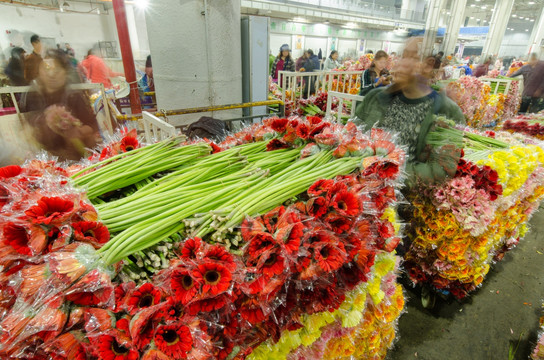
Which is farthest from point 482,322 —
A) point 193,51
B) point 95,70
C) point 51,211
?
point 95,70

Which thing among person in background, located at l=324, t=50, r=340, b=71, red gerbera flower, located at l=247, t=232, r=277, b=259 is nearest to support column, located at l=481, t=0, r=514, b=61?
person in background, located at l=324, t=50, r=340, b=71

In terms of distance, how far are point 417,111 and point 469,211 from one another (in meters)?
0.76

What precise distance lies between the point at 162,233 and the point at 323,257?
514 mm

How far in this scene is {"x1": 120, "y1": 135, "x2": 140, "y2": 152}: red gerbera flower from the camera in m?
1.37

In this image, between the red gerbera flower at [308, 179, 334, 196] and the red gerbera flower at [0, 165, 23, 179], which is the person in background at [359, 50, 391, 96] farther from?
the red gerbera flower at [0, 165, 23, 179]

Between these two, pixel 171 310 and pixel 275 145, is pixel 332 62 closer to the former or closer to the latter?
pixel 275 145

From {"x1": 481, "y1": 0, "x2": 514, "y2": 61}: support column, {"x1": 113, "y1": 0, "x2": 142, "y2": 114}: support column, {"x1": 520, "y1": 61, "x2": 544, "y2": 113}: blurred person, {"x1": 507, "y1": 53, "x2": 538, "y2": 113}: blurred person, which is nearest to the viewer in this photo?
{"x1": 113, "y1": 0, "x2": 142, "y2": 114}: support column

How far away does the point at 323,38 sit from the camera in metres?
21.0

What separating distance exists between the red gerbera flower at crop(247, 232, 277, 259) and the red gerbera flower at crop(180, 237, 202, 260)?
152 mm

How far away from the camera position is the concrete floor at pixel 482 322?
2049mm

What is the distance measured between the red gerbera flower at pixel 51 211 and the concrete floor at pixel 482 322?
2232 millimetres

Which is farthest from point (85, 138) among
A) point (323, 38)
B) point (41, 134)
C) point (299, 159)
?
point (323, 38)

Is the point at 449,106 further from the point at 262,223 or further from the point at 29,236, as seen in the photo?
the point at 29,236

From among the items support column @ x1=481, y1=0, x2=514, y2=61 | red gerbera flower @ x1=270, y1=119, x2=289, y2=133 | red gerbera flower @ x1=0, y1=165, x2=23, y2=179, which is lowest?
red gerbera flower @ x1=0, y1=165, x2=23, y2=179
